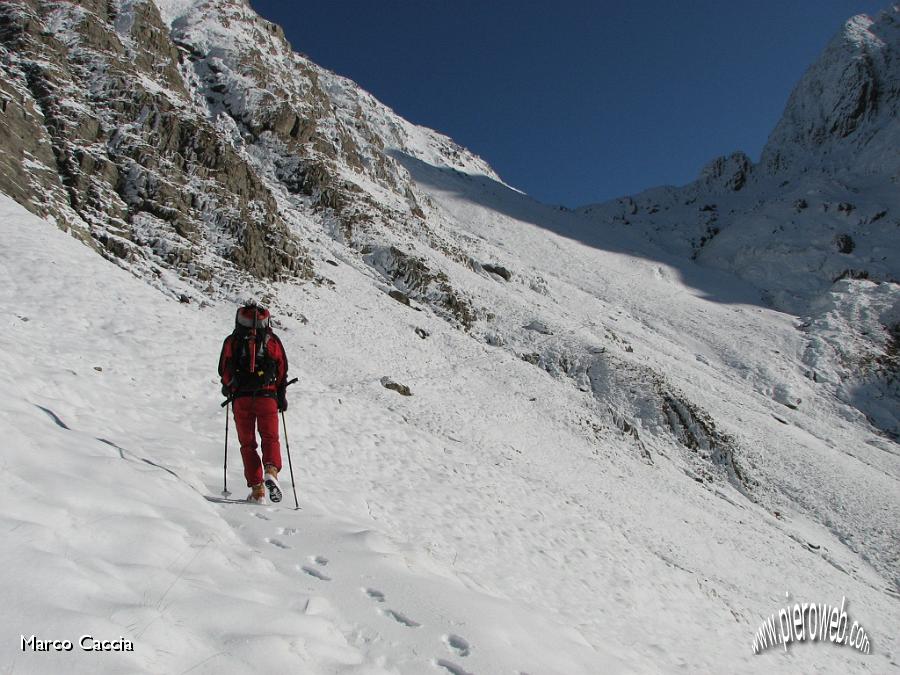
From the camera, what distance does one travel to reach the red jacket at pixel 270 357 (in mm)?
6934

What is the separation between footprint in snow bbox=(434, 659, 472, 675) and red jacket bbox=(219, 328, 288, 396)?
4.31m

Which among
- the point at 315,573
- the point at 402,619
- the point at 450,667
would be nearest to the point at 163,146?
the point at 315,573

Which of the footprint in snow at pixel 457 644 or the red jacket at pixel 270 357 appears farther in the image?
the red jacket at pixel 270 357

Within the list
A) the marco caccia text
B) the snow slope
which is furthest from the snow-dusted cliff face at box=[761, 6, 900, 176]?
the marco caccia text

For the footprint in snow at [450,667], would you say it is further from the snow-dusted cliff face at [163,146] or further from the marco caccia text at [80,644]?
the snow-dusted cliff face at [163,146]

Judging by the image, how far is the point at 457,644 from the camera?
4.12m

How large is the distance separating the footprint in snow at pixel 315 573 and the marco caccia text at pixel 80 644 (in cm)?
232

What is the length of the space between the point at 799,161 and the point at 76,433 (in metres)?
121

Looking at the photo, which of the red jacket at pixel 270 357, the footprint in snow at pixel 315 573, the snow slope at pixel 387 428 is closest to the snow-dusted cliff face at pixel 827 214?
the snow slope at pixel 387 428

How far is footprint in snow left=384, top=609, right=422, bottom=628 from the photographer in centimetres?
426

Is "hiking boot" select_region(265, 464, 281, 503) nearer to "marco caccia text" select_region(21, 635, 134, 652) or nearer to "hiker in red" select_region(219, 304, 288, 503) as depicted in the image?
"hiker in red" select_region(219, 304, 288, 503)

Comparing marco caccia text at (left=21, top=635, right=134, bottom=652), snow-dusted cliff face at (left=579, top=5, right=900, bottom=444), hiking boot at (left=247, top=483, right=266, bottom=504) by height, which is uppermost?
snow-dusted cliff face at (left=579, top=5, right=900, bottom=444)

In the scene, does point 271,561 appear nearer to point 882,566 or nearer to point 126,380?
point 126,380

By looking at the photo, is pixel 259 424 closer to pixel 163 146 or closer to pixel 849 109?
pixel 163 146
